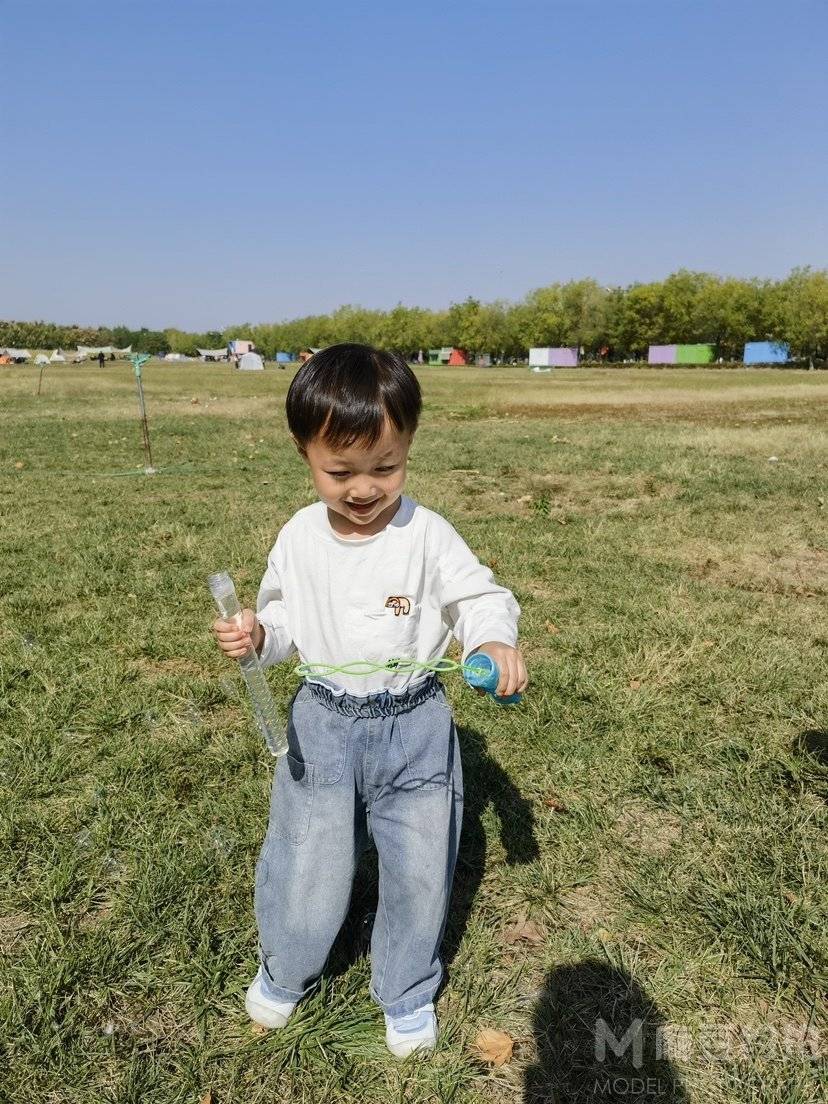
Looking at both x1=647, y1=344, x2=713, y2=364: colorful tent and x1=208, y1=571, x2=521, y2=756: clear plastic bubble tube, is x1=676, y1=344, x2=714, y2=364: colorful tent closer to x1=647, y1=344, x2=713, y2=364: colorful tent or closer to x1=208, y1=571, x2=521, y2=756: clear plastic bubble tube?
x1=647, y1=344, x2=713, y2=364: colorful tent

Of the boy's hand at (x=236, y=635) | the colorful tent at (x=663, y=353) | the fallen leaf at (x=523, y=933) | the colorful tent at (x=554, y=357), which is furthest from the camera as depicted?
the colorful tent at (x=554, y=357)

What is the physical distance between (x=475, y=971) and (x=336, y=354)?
2067mm

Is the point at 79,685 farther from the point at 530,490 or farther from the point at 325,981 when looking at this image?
the point at 530,490

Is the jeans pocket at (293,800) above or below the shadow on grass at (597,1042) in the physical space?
above

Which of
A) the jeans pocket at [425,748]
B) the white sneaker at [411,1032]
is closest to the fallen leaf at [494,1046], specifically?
the white sneaker at [411,1032]

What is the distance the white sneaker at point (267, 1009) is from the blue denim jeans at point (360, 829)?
2 cm

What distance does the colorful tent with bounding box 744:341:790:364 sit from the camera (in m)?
84.2

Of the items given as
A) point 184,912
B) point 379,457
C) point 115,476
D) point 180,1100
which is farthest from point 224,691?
point 115,476

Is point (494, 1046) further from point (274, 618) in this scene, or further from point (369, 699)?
point (274, 618)

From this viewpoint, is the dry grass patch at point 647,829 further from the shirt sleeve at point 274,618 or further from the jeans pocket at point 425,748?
the shirt sleeve at point 274,618

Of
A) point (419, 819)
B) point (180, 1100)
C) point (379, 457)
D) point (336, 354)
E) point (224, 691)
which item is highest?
point (336, 354)

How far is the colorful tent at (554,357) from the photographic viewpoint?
91.1 meters

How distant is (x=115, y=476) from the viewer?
1125 centimetres

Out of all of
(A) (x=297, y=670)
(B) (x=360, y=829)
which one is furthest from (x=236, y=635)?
(B) (x=360, y=829)
